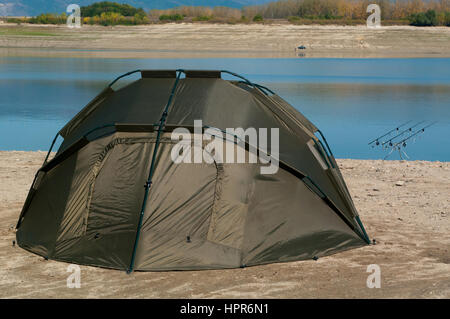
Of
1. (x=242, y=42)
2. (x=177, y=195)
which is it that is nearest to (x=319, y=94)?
(x=177, y=195)

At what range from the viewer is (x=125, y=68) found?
4038 centimetres

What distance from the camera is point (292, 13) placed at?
336ft

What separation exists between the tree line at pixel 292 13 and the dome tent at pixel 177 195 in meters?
69.3

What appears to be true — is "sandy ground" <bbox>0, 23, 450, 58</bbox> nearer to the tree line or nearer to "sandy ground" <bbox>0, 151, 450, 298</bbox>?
the tree line

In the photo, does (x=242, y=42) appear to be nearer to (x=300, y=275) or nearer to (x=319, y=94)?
(x=319, y=94)

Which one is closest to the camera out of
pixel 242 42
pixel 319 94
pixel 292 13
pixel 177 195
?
pixel 177 195

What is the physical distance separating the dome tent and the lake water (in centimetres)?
815

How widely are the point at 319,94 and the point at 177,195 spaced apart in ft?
75.6

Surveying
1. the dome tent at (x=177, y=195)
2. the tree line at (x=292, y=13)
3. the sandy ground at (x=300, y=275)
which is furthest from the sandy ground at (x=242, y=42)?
the dome tent at (x=177, y=195)

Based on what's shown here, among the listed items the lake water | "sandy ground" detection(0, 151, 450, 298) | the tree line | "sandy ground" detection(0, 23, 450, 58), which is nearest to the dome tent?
"sandy ground" detection(0, 151, 450, 298)

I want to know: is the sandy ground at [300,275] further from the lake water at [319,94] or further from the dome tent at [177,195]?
the lake water at [319,94]
